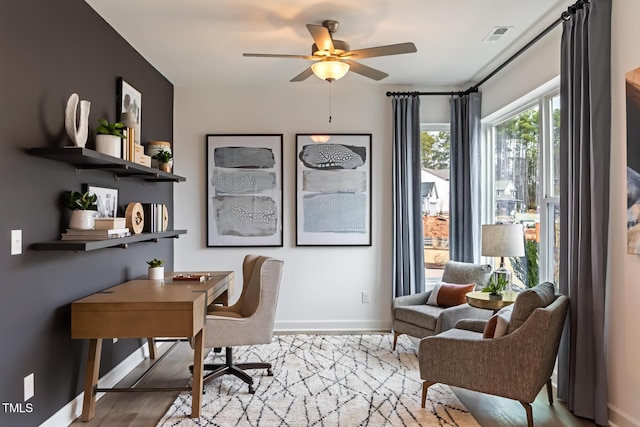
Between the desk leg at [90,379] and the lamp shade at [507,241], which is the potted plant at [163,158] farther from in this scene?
the lamp shade at [507,241]

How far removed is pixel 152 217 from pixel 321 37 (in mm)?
2019

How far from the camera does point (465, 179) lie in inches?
190

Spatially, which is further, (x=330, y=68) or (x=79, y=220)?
(x=330, y=68)

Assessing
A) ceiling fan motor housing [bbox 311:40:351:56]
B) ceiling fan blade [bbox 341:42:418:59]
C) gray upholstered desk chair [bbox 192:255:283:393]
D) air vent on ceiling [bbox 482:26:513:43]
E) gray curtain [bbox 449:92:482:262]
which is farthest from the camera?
gray curtain [bbox 449:92:482:262]

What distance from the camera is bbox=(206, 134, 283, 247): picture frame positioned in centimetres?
499

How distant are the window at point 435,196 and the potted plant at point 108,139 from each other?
11.0ft

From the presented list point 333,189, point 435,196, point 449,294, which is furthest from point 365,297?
point 435,196

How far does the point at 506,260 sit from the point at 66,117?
154 inches

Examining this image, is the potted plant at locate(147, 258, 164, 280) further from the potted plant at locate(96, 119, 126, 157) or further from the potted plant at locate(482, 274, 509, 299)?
the potted plant at locate(482, 274, 509, 299)

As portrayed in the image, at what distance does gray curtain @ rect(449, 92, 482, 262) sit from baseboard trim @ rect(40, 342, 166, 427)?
326 cm

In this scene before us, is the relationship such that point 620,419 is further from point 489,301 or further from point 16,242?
point 16,242

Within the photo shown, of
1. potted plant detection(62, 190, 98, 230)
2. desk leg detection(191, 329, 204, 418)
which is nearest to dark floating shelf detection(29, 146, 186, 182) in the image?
potted plant detection(62, 190, 98, 230)

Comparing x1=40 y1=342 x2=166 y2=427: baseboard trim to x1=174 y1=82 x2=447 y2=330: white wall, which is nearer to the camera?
x1=40 y1=342 x2=166 y2=427: baseboard trim

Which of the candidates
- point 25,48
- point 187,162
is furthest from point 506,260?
point 25,48
